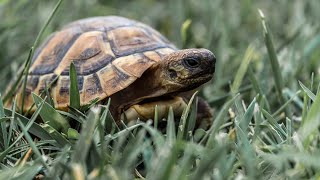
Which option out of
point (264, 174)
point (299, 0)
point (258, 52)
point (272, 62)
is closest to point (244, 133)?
point (264, 174)

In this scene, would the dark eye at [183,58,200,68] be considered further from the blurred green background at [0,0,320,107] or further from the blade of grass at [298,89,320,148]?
the blade of grass at [298,89,320,148]

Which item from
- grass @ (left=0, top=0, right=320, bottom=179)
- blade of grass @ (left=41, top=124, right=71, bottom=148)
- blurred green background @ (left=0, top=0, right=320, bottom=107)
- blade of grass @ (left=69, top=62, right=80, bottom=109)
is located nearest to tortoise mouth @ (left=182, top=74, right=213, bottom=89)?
grass @ (left=0, top=0, right=320, bottom=179)

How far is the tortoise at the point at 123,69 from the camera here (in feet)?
6.47

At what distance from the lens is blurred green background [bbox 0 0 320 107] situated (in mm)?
2514

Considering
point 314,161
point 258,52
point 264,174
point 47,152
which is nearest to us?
point 314,161

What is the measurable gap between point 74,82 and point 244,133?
20.9 inches

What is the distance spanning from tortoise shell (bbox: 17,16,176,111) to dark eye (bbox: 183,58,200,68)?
0.15 meters

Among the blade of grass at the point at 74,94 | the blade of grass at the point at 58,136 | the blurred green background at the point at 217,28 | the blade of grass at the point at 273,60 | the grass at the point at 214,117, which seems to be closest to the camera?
the grass at the point at 214,117

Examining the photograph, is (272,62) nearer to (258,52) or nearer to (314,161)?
(258,52)

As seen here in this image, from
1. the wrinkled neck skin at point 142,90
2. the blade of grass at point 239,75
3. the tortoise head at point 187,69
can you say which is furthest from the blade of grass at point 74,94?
the blade of grass at point 239,75

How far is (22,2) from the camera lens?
285 cm

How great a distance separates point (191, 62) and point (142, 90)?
0.76 ft

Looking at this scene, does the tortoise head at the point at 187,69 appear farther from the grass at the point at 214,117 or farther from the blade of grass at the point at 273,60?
the blade of grass at the point at 273,60

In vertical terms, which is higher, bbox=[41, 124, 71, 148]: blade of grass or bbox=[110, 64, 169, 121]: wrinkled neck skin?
bbox=[41, 124, 71, 148]: blade of grass
